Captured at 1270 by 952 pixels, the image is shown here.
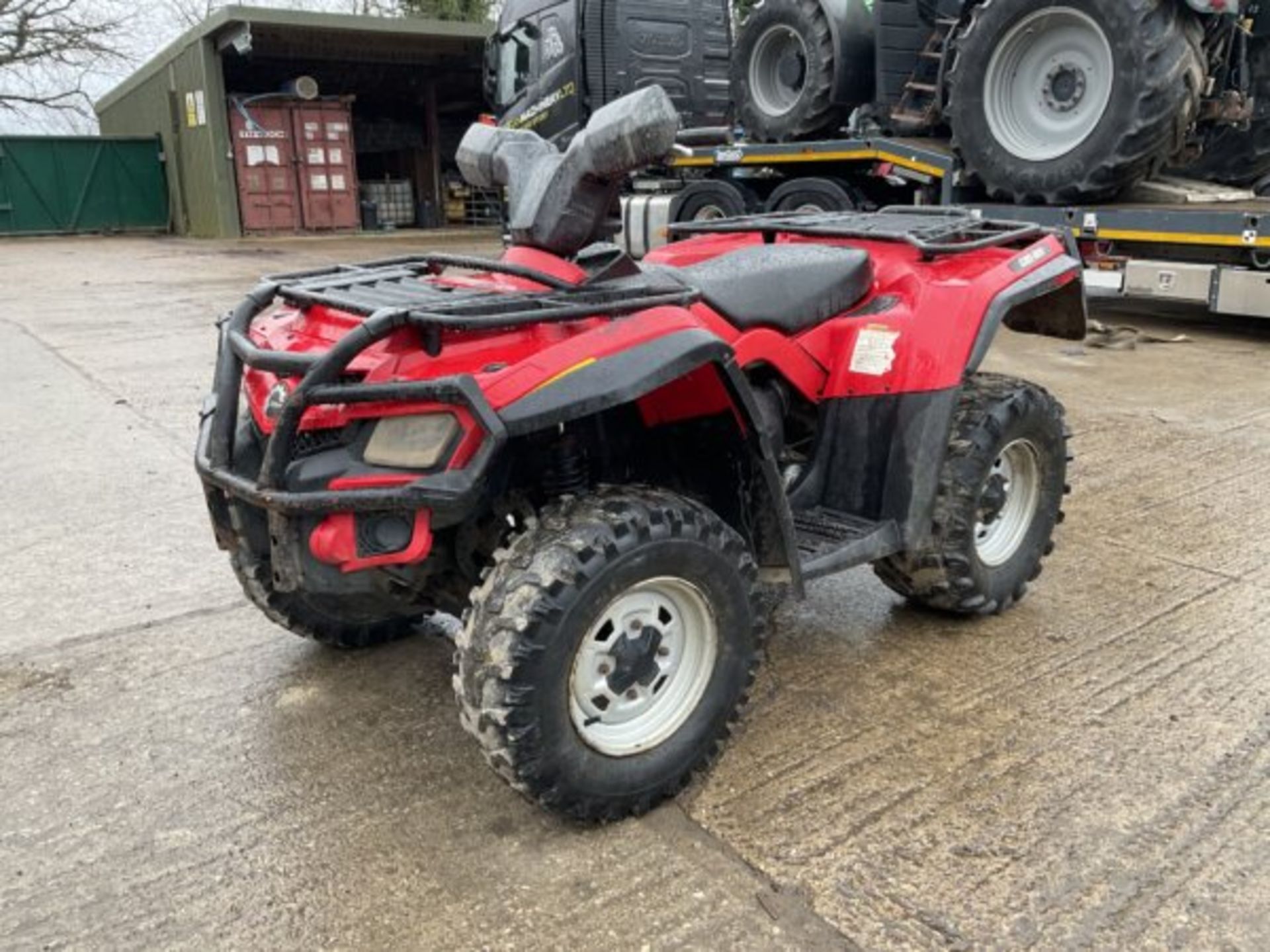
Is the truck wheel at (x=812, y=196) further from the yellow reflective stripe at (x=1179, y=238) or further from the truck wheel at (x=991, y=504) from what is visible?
the truck wheel at (x=991, y=504)

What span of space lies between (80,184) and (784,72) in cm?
2030

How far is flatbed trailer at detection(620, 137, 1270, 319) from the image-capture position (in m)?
7.70

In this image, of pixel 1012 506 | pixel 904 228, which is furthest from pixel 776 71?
pixel 1012 506

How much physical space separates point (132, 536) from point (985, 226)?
3.47 metres

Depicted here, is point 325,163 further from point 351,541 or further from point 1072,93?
point 351,541

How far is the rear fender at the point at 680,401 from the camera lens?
7.20ft

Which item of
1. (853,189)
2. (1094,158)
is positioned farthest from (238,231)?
(1094,158)

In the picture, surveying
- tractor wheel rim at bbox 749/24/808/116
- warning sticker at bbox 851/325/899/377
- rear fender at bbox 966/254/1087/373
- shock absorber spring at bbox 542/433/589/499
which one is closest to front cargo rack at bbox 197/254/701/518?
shock absorber spring at bbox 542/433/589/499

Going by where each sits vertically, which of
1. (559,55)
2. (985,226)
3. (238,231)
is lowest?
(238,231)

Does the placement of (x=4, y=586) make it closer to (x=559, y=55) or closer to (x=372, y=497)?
(x=372, y=497)

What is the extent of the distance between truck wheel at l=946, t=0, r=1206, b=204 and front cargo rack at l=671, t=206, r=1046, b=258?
13.8 ft

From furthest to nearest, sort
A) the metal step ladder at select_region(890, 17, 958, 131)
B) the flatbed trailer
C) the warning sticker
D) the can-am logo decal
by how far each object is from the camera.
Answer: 1. the metal step ladder at select_region(890, 17, 958, 131)
2. the flatbed trailer
3. the can-am logo decal
4. the warning sticker

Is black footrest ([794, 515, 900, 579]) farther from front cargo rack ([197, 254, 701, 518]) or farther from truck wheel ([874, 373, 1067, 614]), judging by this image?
front cargo rack ([197, 254, 701, 518])

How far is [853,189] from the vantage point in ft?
33.4
